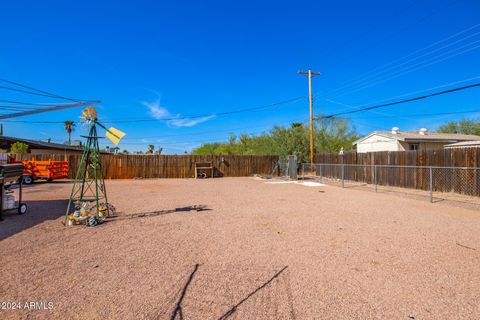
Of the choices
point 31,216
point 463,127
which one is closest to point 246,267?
point 31,216

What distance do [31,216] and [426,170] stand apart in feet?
49.5

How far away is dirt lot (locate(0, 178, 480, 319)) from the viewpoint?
2756 mm

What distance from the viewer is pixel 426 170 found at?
12203 millimetres

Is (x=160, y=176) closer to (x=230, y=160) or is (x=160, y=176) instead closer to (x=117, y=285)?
(x=230, y=160)

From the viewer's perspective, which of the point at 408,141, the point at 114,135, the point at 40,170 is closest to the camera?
the point at 114,135

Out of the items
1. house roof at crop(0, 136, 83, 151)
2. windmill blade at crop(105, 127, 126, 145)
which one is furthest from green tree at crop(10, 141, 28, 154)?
windmill blade at crop(105, 127, 126, 145)

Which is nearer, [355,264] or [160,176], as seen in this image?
[355,264]

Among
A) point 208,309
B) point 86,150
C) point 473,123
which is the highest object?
point 473,123

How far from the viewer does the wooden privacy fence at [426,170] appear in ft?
34.1

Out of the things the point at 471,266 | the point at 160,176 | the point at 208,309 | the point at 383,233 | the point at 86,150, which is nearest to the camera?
the point at 208,309

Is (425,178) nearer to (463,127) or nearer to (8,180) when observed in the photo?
(8,180)

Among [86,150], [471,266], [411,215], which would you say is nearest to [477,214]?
[411,215]

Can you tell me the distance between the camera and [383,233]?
5512mm

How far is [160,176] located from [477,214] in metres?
20.6
